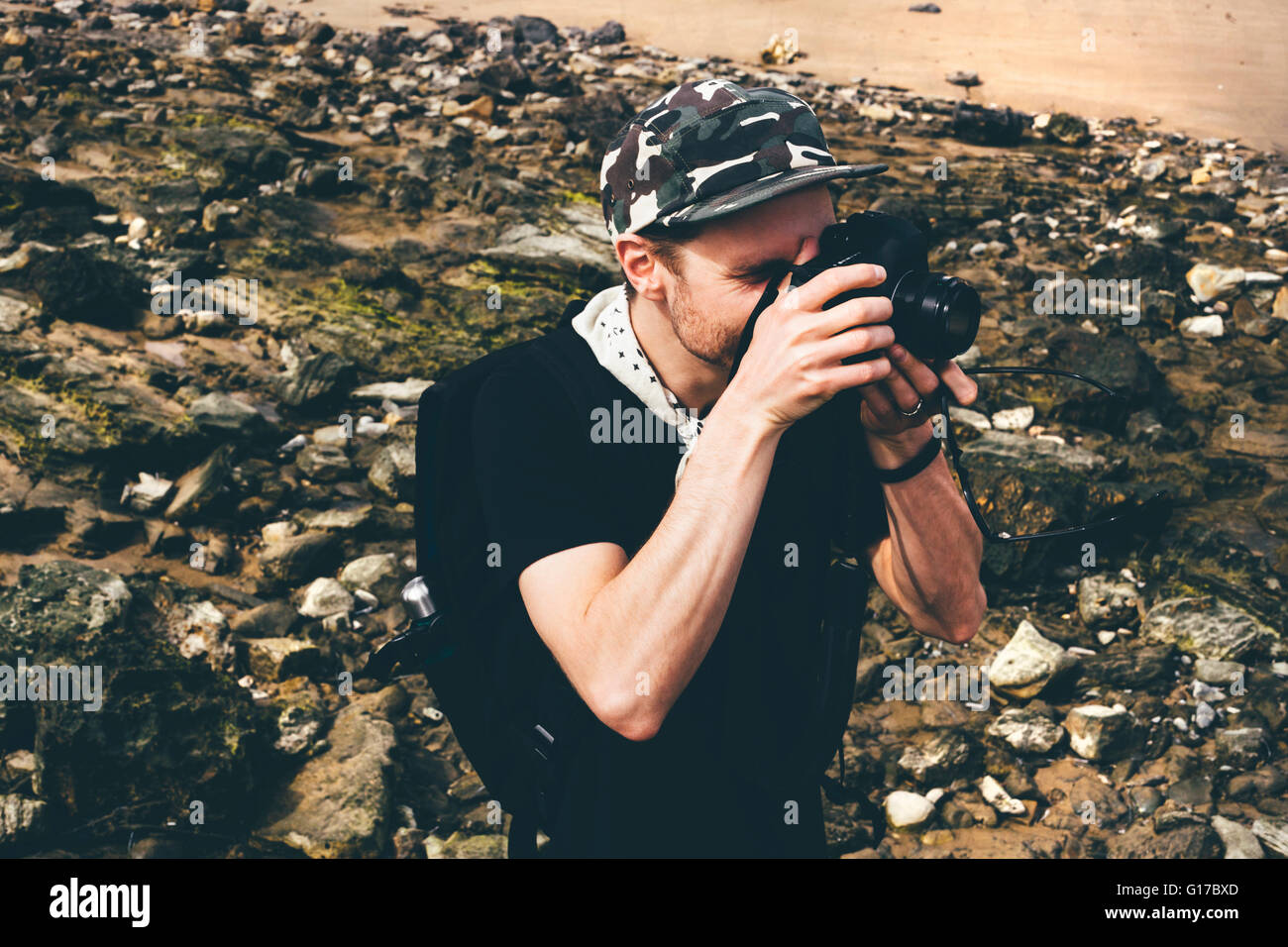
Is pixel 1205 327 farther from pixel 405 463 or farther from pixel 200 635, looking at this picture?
pixel 200 635

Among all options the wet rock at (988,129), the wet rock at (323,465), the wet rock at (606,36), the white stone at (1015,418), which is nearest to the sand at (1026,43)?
the wet rock at (606,36)

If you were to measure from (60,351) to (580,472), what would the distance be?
17.4 feet

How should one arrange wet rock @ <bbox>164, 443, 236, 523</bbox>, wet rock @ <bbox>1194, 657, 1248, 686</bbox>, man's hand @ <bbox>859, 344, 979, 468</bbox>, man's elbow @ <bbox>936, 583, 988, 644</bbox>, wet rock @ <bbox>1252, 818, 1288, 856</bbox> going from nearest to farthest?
man's hand @ <bbox>859, 344, 979, 468</bbox>
man's elbow @ <bbox>936, 583, 988, 644</bbox>
wet rock @ <bbox>1252, 818, 1288, 856</bbox>
wet rock @ <bbox>1194, 657, 1248, 686</bbox>
wet rock @ <bbox>164, 443, 236, 523</bbox>

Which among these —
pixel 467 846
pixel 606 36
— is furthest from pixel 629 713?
pixel 606 36

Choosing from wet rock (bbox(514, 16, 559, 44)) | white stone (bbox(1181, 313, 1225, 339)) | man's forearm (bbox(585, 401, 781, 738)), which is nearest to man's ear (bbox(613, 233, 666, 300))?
man's forearm (bbox(585, 401, 781, 738))

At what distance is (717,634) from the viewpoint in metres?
1.78

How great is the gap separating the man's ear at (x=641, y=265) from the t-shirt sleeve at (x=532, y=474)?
10.6 inches

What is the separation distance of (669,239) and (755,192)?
19cm

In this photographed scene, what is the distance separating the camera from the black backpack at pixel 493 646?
183cm

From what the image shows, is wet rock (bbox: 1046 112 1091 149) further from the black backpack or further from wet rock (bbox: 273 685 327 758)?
the black backpack

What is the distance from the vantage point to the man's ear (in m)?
1.85

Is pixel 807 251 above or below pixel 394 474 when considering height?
below

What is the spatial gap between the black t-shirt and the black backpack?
0.04 metres

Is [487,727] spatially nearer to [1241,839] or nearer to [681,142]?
[681,142]
